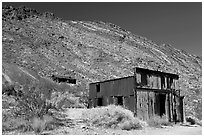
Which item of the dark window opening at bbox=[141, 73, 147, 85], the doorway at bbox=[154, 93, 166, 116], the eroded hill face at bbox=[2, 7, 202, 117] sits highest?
the eroded hill face at bbox=[2, 7, 202, 117]

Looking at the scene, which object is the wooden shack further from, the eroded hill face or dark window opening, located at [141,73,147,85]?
dark window opening, located at [141,73,147,85]

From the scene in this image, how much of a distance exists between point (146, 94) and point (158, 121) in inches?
95.3

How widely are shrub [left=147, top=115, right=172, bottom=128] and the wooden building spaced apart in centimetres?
53

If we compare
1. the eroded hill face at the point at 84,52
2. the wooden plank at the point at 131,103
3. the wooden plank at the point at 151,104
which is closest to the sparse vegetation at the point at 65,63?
the eroded hill face at the point at 84,52

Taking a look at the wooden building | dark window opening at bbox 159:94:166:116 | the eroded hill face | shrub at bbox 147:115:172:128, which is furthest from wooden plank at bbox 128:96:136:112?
the eroded hill face

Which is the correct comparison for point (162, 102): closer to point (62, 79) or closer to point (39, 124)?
point (39, 124)

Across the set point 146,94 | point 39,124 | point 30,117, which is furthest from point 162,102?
point 39,124

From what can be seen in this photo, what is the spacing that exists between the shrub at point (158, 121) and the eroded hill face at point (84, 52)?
1029cm

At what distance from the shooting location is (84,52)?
60.5 meters

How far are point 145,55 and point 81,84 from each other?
26.3 metres

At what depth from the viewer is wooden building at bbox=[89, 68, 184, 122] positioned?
22.5 meters

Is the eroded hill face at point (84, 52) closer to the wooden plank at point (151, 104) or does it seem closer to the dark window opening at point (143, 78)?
the wooden plank at point (151, 104)

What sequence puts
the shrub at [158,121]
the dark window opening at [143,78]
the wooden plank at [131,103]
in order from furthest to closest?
the dark window opening at [143,78] < the wooden plank at [131,103] < the shrub at [158,121]

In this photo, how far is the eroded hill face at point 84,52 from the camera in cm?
4803
